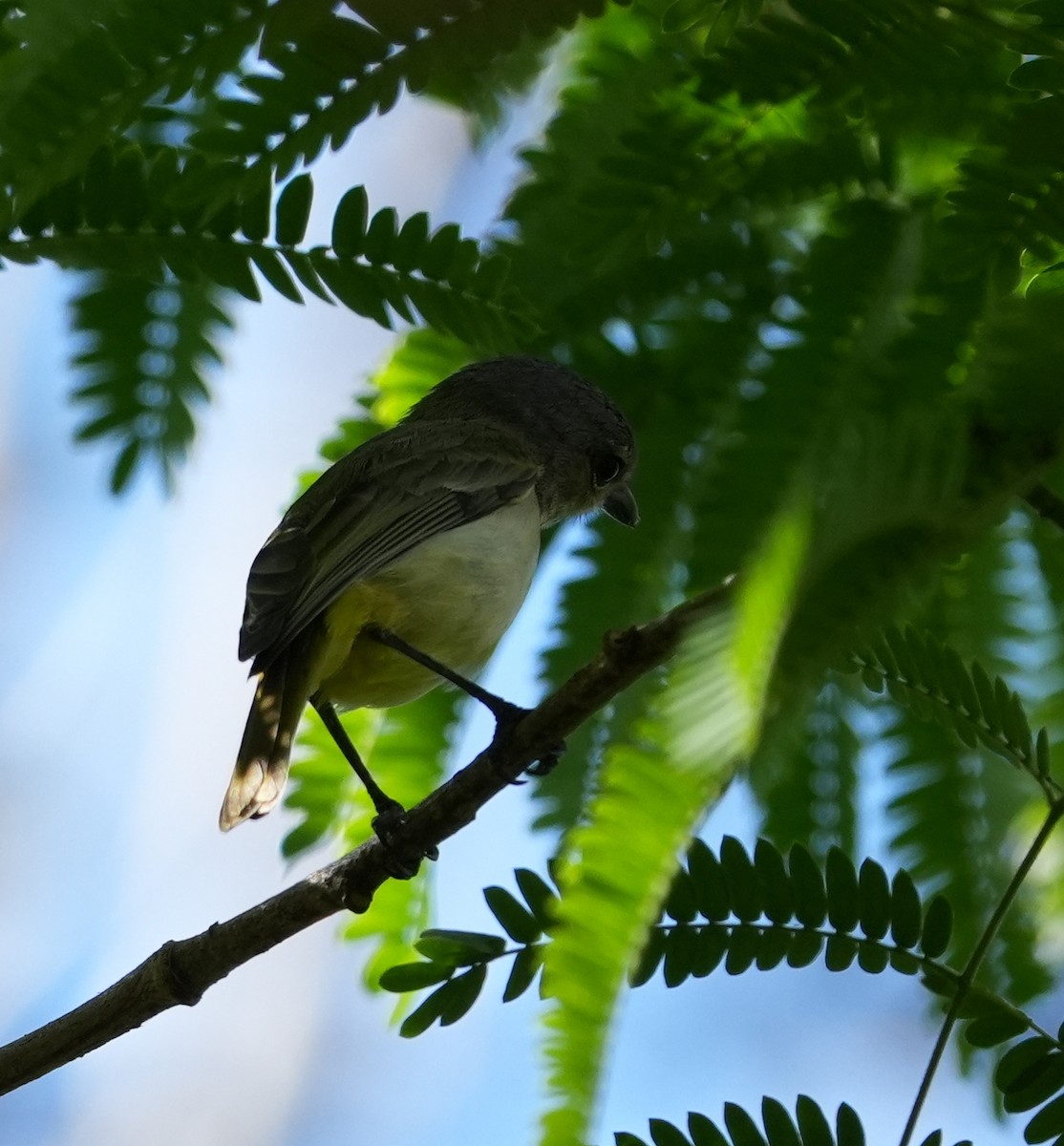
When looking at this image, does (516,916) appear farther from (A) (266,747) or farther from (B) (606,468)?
(B) (606,468)

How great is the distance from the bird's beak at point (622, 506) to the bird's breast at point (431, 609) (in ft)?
1.09

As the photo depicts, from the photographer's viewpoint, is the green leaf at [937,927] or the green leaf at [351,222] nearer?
the green leaf at [937,927]

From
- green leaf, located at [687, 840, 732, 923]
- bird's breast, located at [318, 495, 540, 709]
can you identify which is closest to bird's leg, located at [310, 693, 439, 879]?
bird's breast, located at [318, 495, 540, 709]

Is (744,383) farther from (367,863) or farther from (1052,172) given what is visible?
(367,863)

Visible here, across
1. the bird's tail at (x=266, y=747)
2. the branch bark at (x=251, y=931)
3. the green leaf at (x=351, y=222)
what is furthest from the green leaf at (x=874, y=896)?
the bird's tail at (x=266, y=747)

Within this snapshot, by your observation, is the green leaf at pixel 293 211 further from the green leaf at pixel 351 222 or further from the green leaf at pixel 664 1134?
the green leaf at pixel 664 1134

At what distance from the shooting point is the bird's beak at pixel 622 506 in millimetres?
2757

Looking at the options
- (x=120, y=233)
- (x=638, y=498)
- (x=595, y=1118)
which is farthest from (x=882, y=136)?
(x=595, y=1118)

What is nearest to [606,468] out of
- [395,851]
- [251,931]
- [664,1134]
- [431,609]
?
[431,609]

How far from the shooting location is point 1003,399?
5.37 ft

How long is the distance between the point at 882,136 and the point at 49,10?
1.29m

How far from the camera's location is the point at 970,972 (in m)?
1.92

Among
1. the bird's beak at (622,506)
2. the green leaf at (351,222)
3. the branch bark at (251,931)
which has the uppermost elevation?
the green leaf at (351,222)

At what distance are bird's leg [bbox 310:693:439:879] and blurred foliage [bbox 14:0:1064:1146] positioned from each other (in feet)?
0.21
